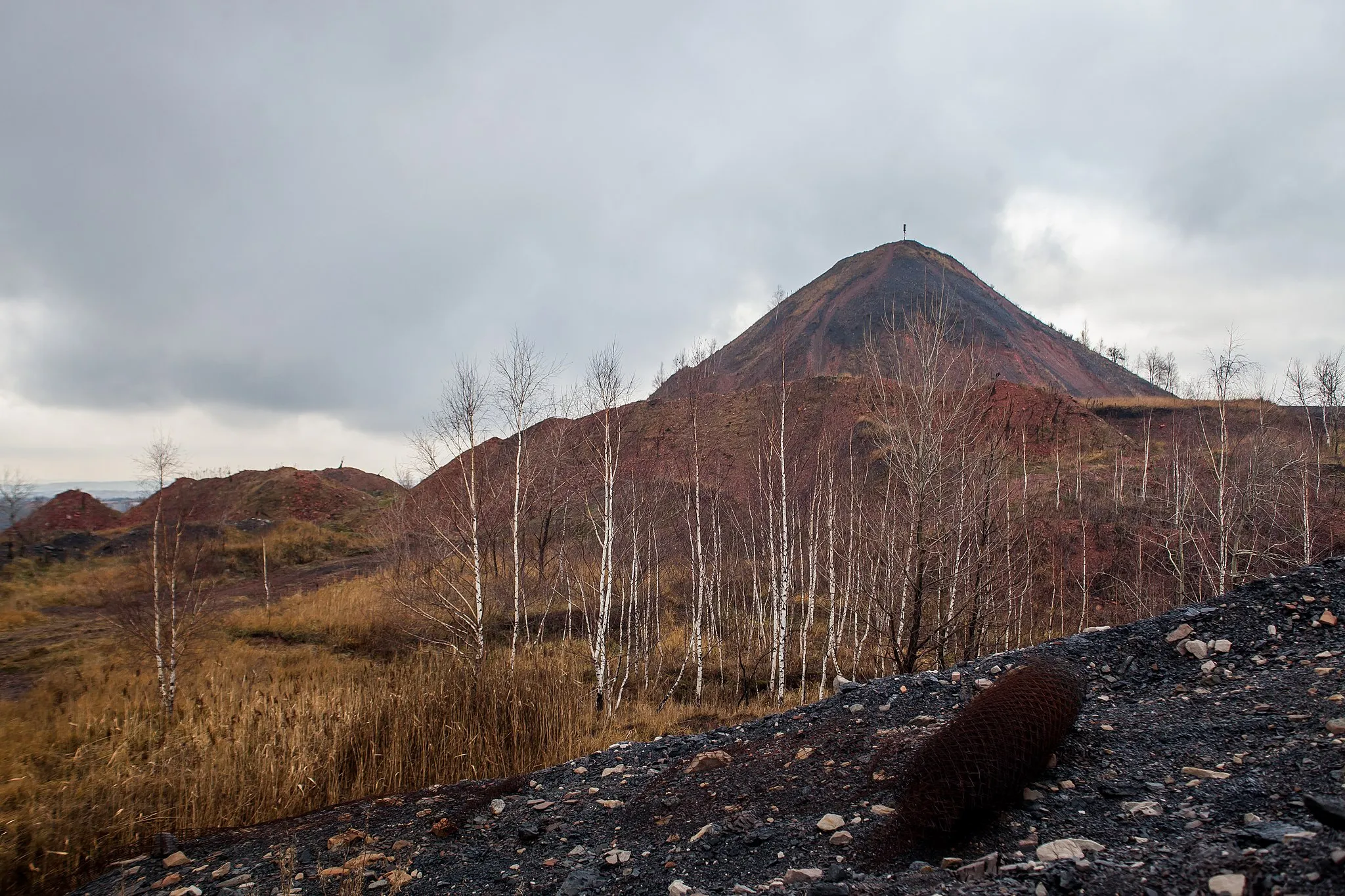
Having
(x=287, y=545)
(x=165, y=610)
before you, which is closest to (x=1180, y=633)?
(x=165, y=610)

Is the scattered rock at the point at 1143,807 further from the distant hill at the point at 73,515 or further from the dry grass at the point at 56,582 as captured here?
the distant hill at the point at 73,515

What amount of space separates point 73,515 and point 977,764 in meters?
57.2

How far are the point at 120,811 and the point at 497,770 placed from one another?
3.81 metres

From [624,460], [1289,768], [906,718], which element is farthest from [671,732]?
[624,460]

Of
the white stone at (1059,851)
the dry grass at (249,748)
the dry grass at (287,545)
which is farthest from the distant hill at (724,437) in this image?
the white stone at (1059,851)

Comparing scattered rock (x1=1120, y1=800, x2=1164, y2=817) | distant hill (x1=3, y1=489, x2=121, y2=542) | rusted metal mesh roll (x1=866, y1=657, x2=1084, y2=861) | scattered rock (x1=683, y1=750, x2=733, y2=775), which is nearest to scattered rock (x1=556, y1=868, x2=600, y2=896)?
scattered rock (x1=683, y1=750, x2=733, y2=775)

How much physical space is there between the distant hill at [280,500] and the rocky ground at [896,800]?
41.6 m

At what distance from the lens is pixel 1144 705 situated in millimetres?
4930

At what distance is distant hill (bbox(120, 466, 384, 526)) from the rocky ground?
4160 cm

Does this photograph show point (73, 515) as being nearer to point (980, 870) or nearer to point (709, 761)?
point (709, 761)

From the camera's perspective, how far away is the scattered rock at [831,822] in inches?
165

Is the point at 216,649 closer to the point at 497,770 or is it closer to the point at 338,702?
the point at 338,702

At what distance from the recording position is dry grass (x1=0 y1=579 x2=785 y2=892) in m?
5.82

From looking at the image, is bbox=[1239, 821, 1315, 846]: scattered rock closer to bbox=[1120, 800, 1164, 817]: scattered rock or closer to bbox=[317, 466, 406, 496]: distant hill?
bbox=[1120, 800, 1164, 817]: scattered rock
